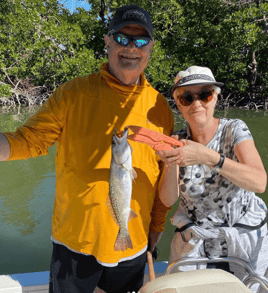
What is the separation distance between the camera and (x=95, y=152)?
6.27 ft

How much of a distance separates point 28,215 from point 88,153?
532 cm

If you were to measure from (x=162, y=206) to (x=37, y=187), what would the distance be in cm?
Result: 670

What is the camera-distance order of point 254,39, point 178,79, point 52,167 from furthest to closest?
point 254,39 < point 52,167 < point 178,79

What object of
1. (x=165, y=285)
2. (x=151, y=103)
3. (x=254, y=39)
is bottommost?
(x=165, y=285)

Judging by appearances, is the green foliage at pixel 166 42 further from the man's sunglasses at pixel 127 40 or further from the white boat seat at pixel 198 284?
the white boat seat at pixel 198 284

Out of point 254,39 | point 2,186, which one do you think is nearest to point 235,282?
point 2,186

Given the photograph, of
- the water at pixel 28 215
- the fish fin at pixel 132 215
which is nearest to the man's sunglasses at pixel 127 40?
the fish fin at pixel 132 215

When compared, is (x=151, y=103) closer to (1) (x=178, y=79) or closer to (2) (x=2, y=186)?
(1) (x=178, y=79)

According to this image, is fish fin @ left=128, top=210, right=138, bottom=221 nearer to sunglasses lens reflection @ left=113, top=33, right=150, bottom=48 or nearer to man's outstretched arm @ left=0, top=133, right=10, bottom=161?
man's outstretched arm @ left=0, top=133, right=10, bottom=161

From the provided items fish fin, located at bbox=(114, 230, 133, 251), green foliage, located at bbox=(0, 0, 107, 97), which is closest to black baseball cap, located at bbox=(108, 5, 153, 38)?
fish fin, located at bbox=(114, 230, 133, 251)

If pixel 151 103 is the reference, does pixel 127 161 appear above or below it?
below

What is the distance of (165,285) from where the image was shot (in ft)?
4.58

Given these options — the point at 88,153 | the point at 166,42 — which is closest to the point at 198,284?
the point at 88,153

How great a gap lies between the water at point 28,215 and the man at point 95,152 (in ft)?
10.3
